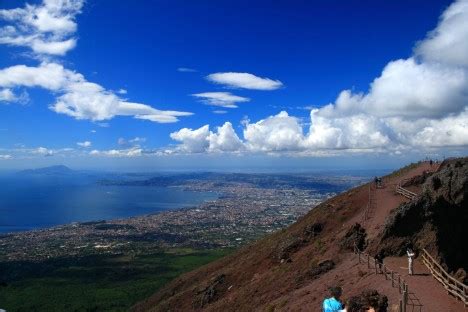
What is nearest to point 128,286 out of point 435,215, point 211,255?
point 211,255

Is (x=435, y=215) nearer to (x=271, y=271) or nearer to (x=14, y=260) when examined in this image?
(x=271, y=271)

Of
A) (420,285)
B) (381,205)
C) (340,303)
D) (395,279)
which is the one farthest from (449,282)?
(381,205)

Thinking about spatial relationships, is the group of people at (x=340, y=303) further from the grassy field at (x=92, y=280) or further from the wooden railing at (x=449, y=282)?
the grassy field at (x=92, y=280)

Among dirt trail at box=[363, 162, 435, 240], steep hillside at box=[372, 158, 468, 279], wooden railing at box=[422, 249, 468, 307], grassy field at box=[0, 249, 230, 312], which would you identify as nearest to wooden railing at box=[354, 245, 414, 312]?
steep hillside at box=[372, 158, 468, 279]

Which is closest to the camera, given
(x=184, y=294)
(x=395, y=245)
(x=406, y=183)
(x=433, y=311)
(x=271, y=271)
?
(x=433, y=311)

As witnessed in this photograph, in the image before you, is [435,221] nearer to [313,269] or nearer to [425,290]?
[425,290]

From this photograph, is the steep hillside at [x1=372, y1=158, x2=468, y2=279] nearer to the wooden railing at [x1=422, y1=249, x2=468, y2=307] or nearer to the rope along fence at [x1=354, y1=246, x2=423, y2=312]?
the rope along fence at [x1=354, y1=246, x2=423, y2=312]

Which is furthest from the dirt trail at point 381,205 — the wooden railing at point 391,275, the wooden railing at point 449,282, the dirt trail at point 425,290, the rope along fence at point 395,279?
the wooden railing at point 449,282
